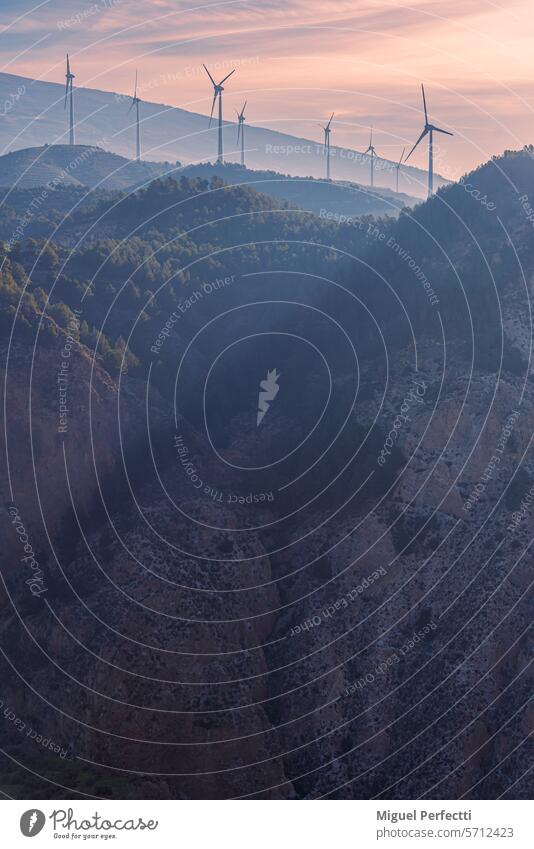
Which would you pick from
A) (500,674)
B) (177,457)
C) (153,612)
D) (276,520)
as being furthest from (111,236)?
(500,674)

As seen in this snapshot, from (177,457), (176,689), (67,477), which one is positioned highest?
(177,457)

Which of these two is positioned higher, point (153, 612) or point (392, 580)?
point (392, 580)

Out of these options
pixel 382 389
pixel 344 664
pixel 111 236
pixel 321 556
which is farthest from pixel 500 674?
pixel 111 236

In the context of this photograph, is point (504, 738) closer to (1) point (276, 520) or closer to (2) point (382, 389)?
(1) point (276, 520)

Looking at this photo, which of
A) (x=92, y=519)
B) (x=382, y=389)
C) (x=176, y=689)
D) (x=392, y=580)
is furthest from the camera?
(x=382, y=389)

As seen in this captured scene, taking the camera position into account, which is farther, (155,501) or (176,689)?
(155,501)

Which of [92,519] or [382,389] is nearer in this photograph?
[92,519]

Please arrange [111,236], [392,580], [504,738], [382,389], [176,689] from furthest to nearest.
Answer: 1. [111,236]
2. [382,389]
3. [392,580]
4. [176,689]
5. [504,738]

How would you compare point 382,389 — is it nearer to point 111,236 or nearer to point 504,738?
Answer: point 504,738

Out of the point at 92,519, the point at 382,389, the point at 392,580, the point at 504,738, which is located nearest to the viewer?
the point at 504,738
